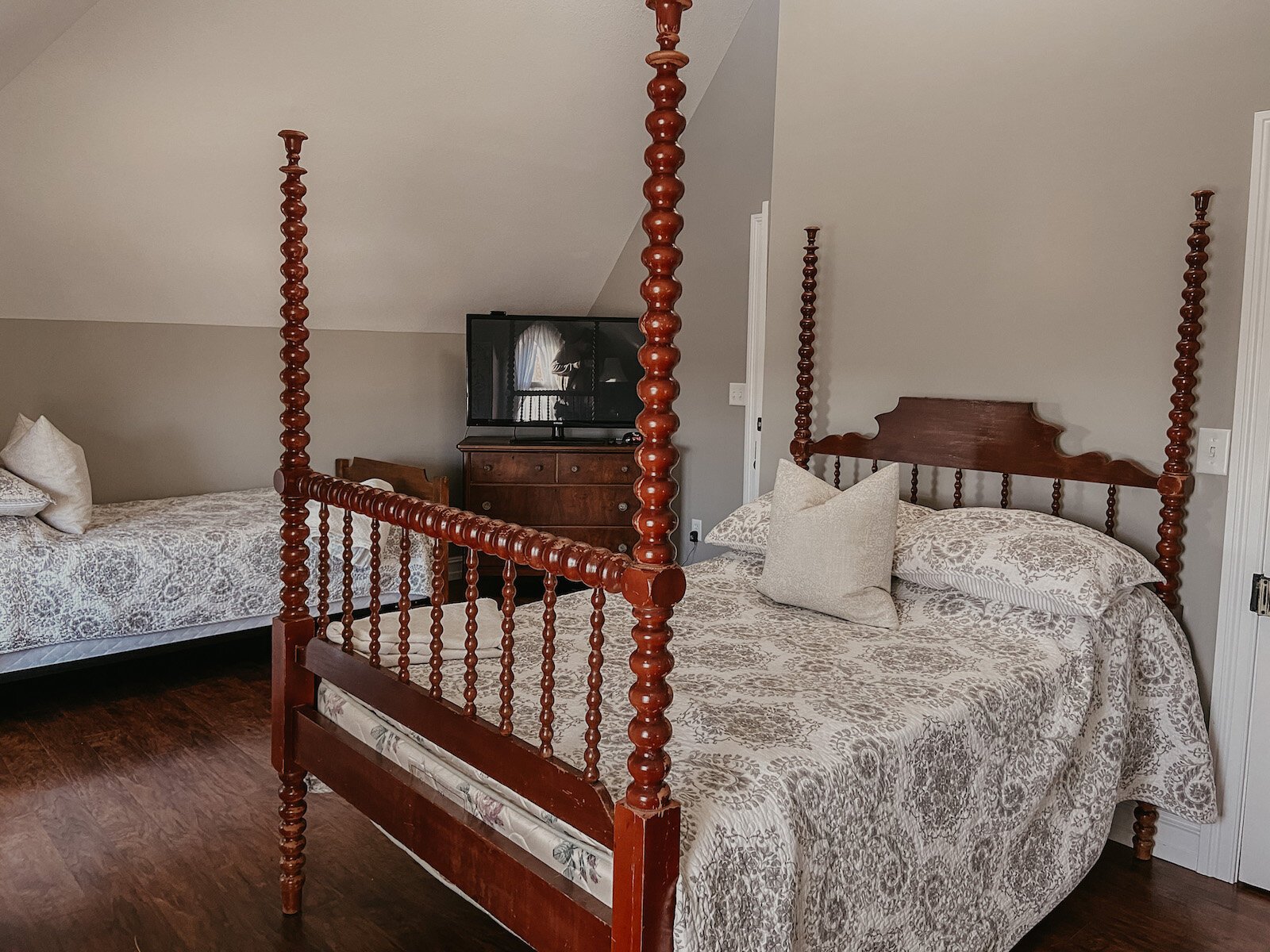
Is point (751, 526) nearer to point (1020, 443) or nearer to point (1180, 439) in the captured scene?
point (1020, 443)

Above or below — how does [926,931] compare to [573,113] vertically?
below

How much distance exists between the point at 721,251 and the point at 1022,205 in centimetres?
202

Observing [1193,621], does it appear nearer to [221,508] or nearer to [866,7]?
[866,7]

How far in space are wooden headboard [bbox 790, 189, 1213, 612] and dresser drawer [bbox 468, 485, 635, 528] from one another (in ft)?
5.78

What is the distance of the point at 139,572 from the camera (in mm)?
3803

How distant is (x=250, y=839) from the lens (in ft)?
9.16

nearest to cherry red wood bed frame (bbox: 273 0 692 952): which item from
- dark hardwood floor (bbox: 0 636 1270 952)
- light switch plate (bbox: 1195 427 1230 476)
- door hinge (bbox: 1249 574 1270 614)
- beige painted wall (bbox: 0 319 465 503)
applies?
dark hardwood floor (bbox: 0 636 1270 952)

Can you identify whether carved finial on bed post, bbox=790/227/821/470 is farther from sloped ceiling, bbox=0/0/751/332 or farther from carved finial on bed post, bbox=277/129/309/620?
carved finial on bed post, bbox=277/129/309/620

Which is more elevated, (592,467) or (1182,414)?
(1182,414)

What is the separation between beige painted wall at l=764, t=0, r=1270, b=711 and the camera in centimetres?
272

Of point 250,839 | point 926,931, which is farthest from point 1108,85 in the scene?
point 250,839

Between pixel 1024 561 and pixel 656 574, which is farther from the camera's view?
pixel 1024 561

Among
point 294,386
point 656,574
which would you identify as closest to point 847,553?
point 656,574

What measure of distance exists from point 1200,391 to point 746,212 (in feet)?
8.14
